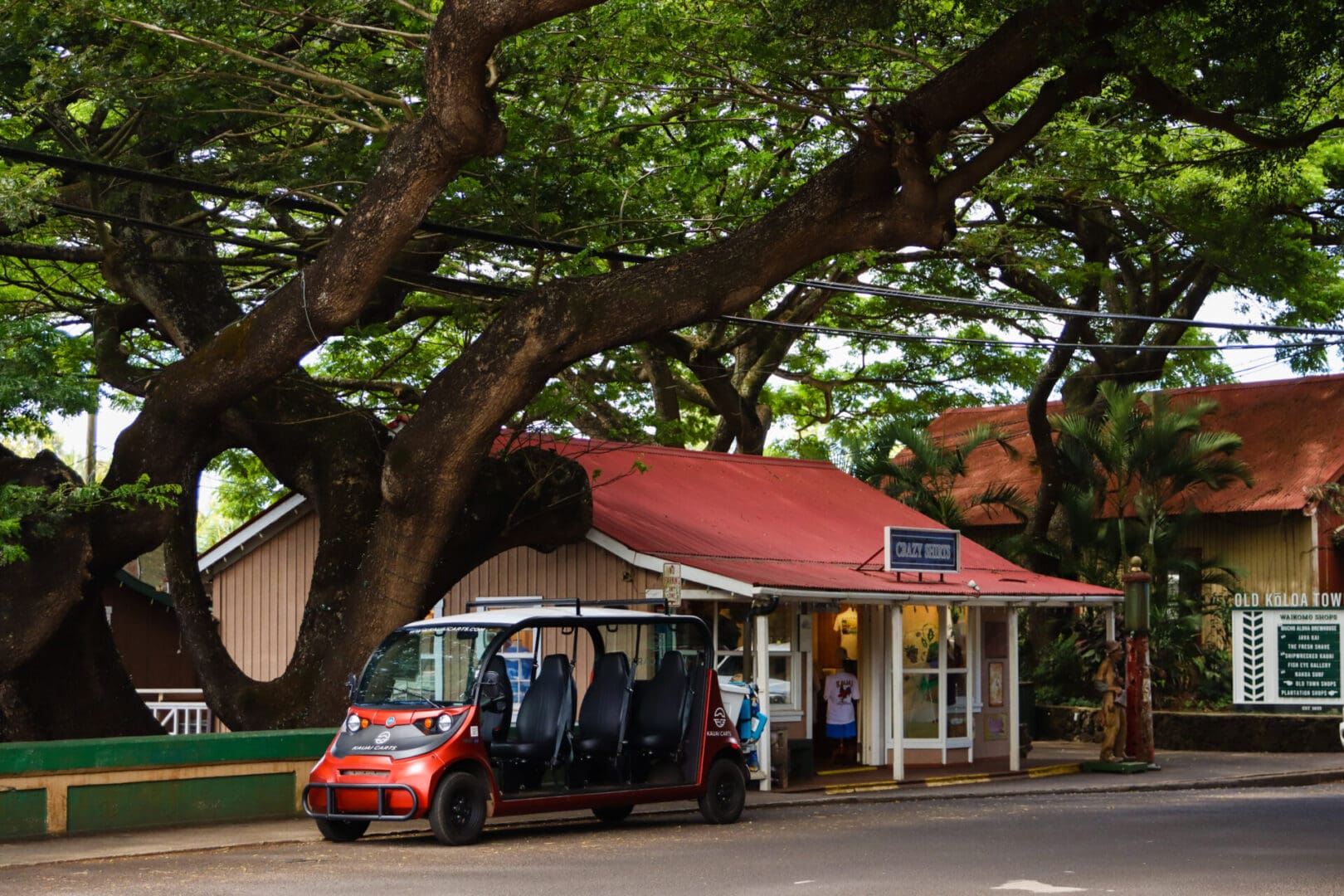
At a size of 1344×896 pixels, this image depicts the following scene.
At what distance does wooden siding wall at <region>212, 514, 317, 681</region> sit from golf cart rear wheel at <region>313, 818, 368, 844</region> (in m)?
9.05

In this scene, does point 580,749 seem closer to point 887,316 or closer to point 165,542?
point 165,542

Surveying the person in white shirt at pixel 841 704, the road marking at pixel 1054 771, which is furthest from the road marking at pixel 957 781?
the person in white shirt at pixel 841 704

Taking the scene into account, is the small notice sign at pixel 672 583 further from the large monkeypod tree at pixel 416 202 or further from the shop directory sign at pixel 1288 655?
the shop directory sign at pixel 1288 655

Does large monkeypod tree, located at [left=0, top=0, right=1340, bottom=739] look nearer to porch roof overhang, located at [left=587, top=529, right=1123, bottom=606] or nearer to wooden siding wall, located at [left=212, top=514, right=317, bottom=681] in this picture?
porch roof overhang, located at [left=587, top=529, right=1123, bottom=606]

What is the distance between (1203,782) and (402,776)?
12.4 meters

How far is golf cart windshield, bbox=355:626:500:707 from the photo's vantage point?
14445 mm

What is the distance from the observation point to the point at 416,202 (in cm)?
1500

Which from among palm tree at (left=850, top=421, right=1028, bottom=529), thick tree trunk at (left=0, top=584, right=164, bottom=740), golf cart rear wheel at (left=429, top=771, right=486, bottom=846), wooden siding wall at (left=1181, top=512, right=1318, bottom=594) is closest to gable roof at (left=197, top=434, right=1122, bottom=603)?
palm tree at (left=850, top=421, right=1028, bottom=529)

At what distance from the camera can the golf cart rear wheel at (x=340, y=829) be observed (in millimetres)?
14242

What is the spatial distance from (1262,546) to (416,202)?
73.6 ft

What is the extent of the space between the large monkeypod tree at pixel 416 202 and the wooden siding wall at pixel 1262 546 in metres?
14.7

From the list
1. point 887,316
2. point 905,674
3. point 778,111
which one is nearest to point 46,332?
point 778,111

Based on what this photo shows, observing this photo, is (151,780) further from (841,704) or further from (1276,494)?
(1276,494)

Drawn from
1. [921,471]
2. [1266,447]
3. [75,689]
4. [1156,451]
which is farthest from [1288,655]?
[75,689]
